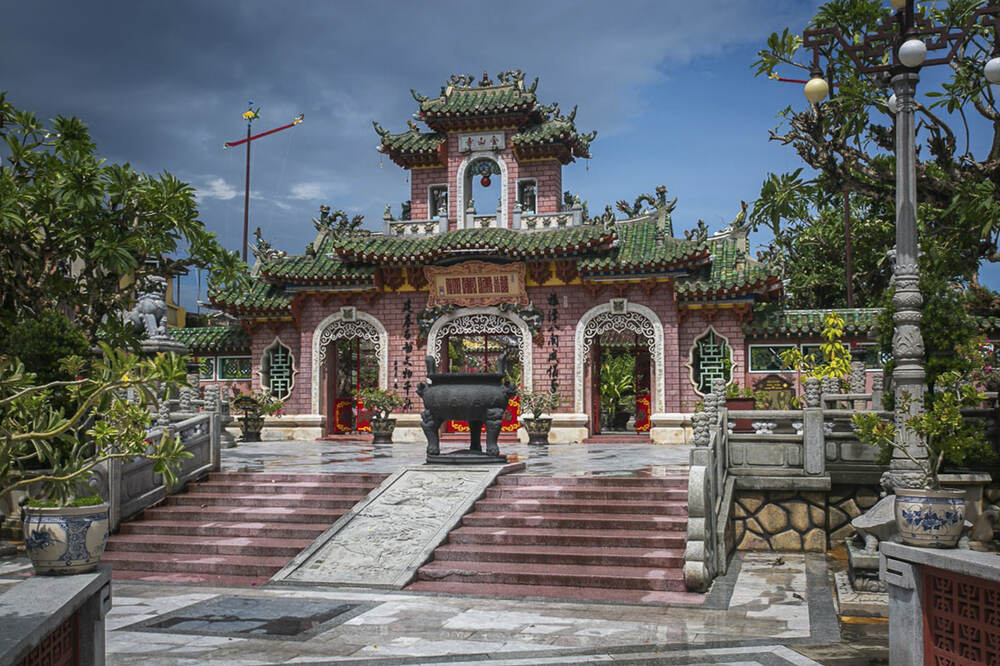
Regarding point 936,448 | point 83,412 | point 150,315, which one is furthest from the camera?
point 150,315

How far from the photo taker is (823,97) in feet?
26.1

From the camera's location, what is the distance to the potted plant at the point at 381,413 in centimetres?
1912

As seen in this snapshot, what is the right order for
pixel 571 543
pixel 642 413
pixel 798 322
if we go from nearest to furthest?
pixel 571 543, pixel 798 322, pixel 642 413

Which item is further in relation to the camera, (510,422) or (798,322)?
(510,422)

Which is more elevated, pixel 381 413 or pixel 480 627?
pixel 381 413

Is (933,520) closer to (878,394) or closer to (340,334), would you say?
(878,394)

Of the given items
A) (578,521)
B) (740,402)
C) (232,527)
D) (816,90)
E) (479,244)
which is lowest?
(232,527)

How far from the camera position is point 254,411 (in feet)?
67.6

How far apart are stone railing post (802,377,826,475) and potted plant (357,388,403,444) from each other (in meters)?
10.7

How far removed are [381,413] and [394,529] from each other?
31.8 feet

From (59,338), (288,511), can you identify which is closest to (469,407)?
(288,511)

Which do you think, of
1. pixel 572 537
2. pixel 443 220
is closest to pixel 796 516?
pixel 572 537

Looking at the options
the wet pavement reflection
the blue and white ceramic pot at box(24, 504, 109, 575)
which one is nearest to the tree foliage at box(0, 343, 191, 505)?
the blue and white ceramic pot at box(24, 504, 109, 575)

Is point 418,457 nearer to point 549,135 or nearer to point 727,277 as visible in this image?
point 727,277
